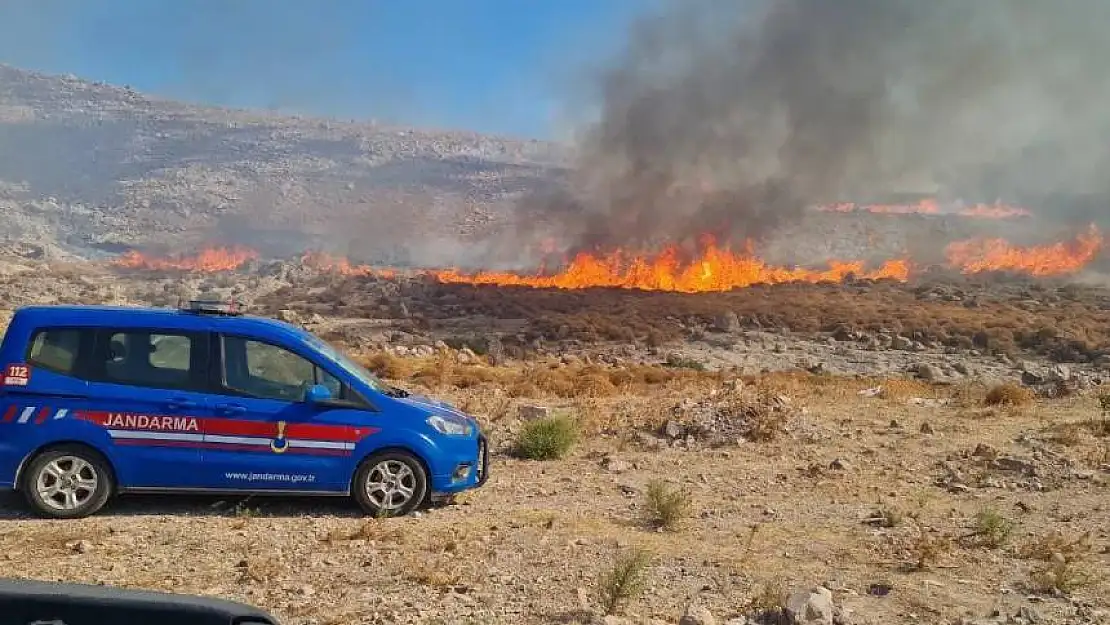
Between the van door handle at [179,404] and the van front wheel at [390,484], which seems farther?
the van front wheel at [390,484]

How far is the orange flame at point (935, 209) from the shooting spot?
7051cm

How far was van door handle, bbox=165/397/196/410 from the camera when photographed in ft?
20.4

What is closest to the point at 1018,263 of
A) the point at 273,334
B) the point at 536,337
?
the point at 536,337

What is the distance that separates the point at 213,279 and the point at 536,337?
69.4 ft

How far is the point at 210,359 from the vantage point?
252 inches

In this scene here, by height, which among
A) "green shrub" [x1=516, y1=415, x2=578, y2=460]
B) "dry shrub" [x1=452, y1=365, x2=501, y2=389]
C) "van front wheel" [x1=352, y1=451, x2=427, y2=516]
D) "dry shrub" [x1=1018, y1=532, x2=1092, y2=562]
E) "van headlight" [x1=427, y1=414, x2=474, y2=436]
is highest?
"dry shrub" [x1=452, y1=365, x2=501, y2=389]

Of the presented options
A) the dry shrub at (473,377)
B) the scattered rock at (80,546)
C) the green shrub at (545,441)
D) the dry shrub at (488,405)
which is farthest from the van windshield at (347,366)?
the dry shrub at (473,377)

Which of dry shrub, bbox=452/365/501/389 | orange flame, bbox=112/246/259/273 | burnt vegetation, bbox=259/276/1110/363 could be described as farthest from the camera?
orange flame, bbox=112/246/259/273

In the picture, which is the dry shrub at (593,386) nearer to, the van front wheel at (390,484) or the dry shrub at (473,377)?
the dry shrub at (473,377)

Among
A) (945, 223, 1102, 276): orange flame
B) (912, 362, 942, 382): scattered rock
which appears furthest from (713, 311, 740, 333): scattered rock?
(945, 223, 1102, 276): orange flame

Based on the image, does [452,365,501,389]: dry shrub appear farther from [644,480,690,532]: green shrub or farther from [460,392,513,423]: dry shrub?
[644,480,690,532]: green shrub

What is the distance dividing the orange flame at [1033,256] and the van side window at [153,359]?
49.3 metres

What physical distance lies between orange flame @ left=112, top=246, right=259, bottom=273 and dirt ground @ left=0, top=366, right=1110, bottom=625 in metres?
40.4

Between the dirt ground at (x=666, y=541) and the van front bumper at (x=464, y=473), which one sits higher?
the van front bumper at (x=464, y=473)
